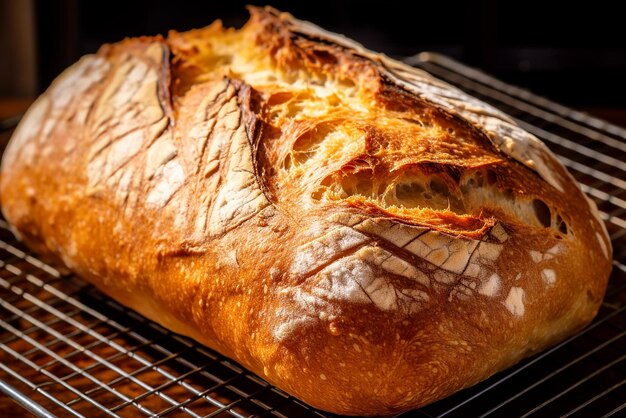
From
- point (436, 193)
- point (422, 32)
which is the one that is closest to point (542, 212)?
point (436, 193)

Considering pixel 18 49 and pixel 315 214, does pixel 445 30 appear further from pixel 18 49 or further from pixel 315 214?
pixel 315 214

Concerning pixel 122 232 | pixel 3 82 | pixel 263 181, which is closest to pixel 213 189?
pixel 263 181

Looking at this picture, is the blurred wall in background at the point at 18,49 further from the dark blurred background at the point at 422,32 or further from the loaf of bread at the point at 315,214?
the loaf of bread at the point at 315,214

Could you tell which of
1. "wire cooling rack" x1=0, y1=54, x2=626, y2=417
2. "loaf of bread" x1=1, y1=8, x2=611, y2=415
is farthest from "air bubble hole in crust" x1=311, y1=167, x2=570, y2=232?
"wire cooling rack" x1=0, y1=54, x2=626, y2=417

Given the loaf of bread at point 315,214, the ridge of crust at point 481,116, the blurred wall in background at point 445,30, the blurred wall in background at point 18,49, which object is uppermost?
the ridge of crust at point 481,116

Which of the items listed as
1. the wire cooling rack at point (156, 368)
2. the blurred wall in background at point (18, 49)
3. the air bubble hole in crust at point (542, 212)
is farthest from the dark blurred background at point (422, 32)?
the air bubble hole in crust at point (542, 212)

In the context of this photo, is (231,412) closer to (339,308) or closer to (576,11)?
(339,308)
